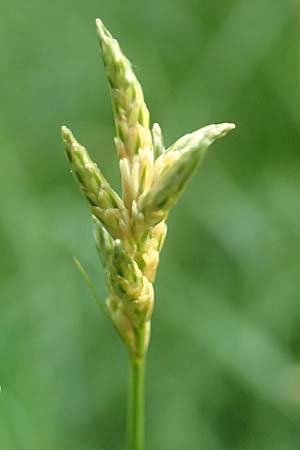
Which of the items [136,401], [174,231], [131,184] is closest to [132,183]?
[131,184]

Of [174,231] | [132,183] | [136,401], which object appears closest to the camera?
[132,183]

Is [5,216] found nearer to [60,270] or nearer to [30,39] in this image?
[60,270]

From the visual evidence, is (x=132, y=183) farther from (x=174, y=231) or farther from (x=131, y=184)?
(x=174, y=231)

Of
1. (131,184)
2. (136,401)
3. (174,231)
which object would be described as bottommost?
(174,231)

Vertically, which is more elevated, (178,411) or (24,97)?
(24,97)

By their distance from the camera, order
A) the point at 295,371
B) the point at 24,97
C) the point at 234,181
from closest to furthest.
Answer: the point at 295,371, the point at 234,181, the point at 24,97

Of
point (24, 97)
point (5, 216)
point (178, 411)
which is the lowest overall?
point (178, 411)

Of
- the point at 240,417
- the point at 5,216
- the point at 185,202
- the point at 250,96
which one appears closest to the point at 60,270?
the point at 5,216
